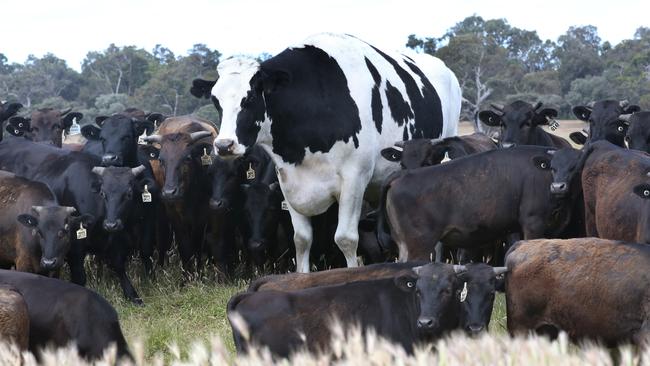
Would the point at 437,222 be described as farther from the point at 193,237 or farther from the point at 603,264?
the point at 193,237

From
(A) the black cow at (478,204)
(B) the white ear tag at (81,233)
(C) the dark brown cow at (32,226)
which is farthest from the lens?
(B) the white ear tag at (81,233)

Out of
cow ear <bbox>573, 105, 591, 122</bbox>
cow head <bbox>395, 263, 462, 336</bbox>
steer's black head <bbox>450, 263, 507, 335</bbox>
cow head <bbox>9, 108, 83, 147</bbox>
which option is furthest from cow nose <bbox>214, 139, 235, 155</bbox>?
cow head <bbox>9, 108, 83, 147</bbox>

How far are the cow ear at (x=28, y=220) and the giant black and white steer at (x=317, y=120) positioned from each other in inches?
76.2

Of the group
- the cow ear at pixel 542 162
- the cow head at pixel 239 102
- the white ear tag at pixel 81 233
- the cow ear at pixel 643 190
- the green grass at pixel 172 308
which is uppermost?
the cow head at pixel 239 102

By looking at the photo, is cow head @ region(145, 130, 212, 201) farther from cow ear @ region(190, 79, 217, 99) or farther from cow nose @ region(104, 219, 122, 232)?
cow ear @ region(190, 79, 217, 99)

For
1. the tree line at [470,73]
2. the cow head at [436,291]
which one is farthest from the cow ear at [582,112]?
the tree line at [470,73]

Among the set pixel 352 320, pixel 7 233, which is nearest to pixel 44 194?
pixel 7 233

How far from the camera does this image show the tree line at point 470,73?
176 ft

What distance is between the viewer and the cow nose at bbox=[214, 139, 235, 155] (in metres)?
10.1

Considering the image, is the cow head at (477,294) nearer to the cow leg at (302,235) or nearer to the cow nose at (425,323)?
the cow nose at (425,323)

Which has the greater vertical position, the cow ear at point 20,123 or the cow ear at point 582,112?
the cow ear at point 582,112

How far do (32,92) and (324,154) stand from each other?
62921 mm

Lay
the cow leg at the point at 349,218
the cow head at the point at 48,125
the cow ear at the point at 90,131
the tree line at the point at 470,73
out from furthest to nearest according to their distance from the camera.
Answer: the tree line at the point at 470,73 < the cow head at the point at 48,125 < the cow ear at the point at 90,131 < the cow leg at the point at 349,218

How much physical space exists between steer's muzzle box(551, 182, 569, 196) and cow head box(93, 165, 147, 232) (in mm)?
4634
